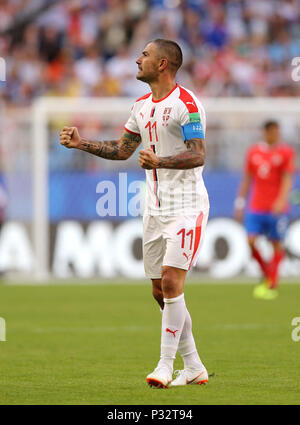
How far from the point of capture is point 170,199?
712cm

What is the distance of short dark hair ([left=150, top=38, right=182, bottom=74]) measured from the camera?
711 cm

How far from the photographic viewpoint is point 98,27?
883 inches

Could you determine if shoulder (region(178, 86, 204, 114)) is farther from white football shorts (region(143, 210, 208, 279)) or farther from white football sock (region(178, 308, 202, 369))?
white football sock (region(178, 308, 202, 369))

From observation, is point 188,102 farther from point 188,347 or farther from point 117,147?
point 188,347

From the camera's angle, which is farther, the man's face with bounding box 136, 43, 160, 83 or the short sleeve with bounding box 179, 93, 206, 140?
the man's face with bounding box 136, 43, 160, 83

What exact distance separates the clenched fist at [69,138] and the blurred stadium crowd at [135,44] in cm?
1306

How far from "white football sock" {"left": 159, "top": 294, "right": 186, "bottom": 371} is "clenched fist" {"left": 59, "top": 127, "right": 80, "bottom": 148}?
1.23m

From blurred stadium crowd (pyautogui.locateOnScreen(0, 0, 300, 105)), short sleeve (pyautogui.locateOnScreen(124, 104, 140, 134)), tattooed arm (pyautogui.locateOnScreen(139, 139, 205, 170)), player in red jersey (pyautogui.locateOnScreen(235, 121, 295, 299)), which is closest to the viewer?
tattooed arm (pyautogui.locateOnScreen(139, 139, 205, 170))

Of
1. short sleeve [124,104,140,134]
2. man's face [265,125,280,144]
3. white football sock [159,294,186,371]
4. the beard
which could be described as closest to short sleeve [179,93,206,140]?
the beard

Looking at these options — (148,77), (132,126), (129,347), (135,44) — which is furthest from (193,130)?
(135,44)

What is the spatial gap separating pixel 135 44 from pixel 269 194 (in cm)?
743

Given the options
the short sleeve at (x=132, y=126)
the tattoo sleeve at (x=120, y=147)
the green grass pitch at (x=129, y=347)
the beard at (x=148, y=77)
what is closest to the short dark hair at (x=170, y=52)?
the beard at (x=148, y=77)

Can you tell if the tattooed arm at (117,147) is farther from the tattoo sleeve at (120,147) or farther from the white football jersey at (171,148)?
the white football jersey at (171,148)

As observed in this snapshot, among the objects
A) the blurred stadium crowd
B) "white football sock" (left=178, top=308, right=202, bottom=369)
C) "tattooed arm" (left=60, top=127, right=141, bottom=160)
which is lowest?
"white football sock" (left=178, top=308, right=202, bottom=369)
